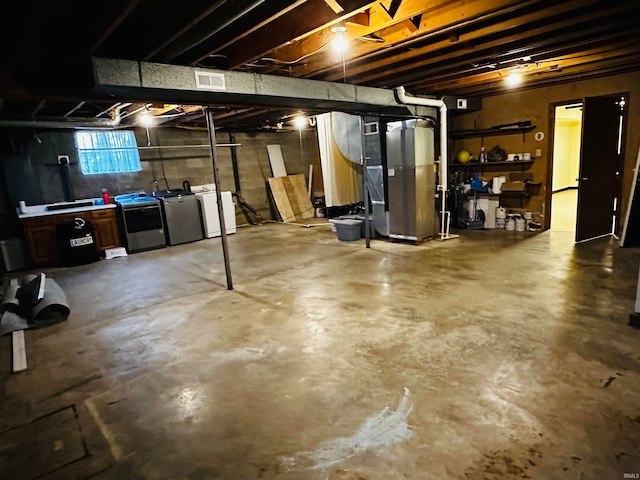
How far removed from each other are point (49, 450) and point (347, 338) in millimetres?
1976

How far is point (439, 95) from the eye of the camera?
245 inches

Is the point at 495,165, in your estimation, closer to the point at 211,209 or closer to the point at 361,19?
the point at 361,19

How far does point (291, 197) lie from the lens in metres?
9.27

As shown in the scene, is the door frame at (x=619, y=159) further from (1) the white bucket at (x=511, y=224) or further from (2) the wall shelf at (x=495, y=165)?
(1) the white bucket at (x=511, y=224)

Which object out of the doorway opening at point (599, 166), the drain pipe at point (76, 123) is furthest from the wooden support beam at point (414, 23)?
the drain pipe at point (76, 123)

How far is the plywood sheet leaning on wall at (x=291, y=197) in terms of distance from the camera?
9055 mm

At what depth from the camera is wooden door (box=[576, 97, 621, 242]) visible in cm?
539

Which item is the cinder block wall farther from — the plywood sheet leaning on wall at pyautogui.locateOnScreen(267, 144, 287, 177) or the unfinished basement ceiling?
the unfinished basement ceiling

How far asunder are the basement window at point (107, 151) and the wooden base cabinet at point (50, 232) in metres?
1.01

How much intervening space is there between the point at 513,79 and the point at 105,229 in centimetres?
680

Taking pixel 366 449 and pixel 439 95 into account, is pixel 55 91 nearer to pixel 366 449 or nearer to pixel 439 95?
pixel 366 449

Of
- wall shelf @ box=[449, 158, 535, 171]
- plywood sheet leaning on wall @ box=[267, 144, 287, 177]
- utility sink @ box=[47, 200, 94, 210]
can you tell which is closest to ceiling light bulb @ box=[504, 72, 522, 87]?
wall shelf @ box=[449, 158, 535, 171]

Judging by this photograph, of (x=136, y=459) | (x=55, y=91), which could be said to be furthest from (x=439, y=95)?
(x=136, y=459)

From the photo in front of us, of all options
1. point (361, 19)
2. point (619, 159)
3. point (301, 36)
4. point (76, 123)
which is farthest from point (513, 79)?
point (76, 123)
